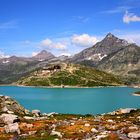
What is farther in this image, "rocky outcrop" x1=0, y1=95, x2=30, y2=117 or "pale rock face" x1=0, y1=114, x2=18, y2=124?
"rocky outcrop" x1=0, y1=95, x2=30, y2=117

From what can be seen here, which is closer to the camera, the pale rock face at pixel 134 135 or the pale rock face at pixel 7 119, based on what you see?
the pale rock face at pixel 134 135

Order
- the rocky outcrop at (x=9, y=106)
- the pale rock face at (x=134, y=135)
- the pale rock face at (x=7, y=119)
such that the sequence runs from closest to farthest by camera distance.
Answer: the pale rock face at (x=134, y=135), the pale rock face at (x=7, y=119), the rocky outcrop at (x=9, y=106)

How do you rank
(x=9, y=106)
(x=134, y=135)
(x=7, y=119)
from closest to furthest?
1. (x=134, y=135)
2. (x=7, y=119)
3. (x=9, y=106)

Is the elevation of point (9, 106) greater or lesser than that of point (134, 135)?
greater

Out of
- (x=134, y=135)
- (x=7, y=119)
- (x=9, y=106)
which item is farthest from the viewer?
(x=9, y=106)

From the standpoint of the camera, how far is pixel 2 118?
217 ft

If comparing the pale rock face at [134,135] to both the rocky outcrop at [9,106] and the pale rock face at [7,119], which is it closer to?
the pale rock face at [7,119]

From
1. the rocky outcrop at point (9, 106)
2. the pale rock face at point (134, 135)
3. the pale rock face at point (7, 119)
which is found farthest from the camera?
the rocky outcrop at point (9, 106)

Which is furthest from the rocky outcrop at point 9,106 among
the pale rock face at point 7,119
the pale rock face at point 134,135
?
the pale rock face at point 134,135

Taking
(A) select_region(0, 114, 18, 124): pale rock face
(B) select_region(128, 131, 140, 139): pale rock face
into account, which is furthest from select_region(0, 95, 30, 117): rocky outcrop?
(B) select_region(128, 131, 140, 139): pale rock face

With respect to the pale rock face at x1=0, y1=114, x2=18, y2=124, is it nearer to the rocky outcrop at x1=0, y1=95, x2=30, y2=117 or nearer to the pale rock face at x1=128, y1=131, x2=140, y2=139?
the rocky outcrop at x1=0, y1=95, x2=30, y2=117

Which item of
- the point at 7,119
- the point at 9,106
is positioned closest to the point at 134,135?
the point at 7,119

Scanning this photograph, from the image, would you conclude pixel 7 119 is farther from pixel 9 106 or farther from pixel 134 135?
pixel 134 135

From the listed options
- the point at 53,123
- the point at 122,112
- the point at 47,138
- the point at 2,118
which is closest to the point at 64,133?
the point at 47,138
